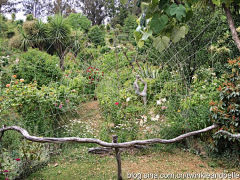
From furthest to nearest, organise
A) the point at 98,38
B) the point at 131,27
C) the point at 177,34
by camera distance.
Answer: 1. the point at 131,27
2. the point at 98,38
3. the point at 177,34

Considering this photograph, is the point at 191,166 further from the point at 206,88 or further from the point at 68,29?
the point at 68,29

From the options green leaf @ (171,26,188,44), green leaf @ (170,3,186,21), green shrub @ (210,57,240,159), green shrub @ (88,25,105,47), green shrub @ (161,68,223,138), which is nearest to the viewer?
green leaf @ (170,3,186,21)

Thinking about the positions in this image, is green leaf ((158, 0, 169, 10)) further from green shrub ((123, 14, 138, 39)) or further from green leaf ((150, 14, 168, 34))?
green shrub ((123, 14, 138, 39))

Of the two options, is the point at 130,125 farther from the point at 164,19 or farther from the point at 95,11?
the point at 95,11

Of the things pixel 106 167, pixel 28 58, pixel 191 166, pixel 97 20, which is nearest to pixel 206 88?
pixel 191 166

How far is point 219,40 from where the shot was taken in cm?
402

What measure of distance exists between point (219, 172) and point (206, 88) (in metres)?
1.52

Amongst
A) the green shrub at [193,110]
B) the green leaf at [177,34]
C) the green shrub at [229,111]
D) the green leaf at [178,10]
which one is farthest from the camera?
the green shrub at [193,110]

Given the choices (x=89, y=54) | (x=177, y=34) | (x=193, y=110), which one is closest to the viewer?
(x=177, y=34)

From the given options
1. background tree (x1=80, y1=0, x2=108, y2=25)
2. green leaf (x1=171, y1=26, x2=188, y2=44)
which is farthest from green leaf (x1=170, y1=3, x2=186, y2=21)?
background tree (x1=80, y1=0, x2=108, y2=25)

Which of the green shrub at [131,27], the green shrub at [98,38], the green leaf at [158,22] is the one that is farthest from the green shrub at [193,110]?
the green leaf at [158,22]

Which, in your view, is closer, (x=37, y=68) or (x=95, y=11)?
(x=37, y=68)

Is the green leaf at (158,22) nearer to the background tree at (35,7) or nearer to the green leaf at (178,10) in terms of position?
the green leaf at (178,10)

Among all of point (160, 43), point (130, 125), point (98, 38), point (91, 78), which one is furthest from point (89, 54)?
point (160, 43)
